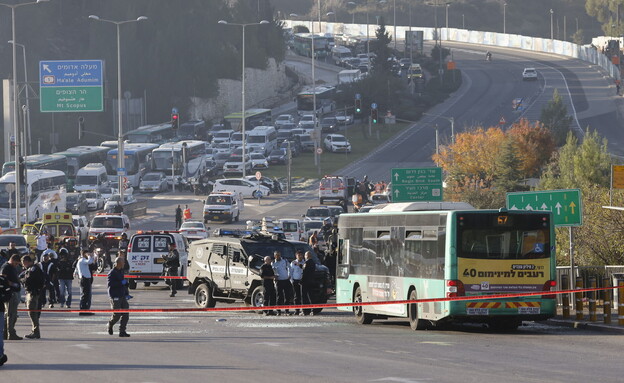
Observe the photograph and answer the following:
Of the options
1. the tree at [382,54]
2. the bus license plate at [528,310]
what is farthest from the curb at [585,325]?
the tree at [382,54]

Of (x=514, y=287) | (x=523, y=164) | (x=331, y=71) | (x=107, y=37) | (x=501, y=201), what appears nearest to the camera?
(x=514, y=287)

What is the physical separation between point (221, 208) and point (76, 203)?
38.4 ft

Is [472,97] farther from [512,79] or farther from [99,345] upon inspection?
[99,345]

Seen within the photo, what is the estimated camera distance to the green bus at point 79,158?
305 ft

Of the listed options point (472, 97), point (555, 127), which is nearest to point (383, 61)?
point (472, 97)

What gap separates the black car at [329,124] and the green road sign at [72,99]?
43085 millimetres

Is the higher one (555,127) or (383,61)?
(383,61)

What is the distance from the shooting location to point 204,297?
33.4 meters

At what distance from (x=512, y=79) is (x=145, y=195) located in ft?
198

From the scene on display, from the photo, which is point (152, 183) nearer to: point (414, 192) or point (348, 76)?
point (414, 192)

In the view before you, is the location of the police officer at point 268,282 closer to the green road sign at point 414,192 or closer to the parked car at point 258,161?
the green road sign at point 414,192

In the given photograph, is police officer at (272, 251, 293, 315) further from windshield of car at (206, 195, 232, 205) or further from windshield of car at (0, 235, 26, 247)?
windshield of car at (206, 195, 232, 205)

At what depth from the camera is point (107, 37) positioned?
126312 millimetres

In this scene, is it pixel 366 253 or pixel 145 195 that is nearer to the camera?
pixel 366 253
